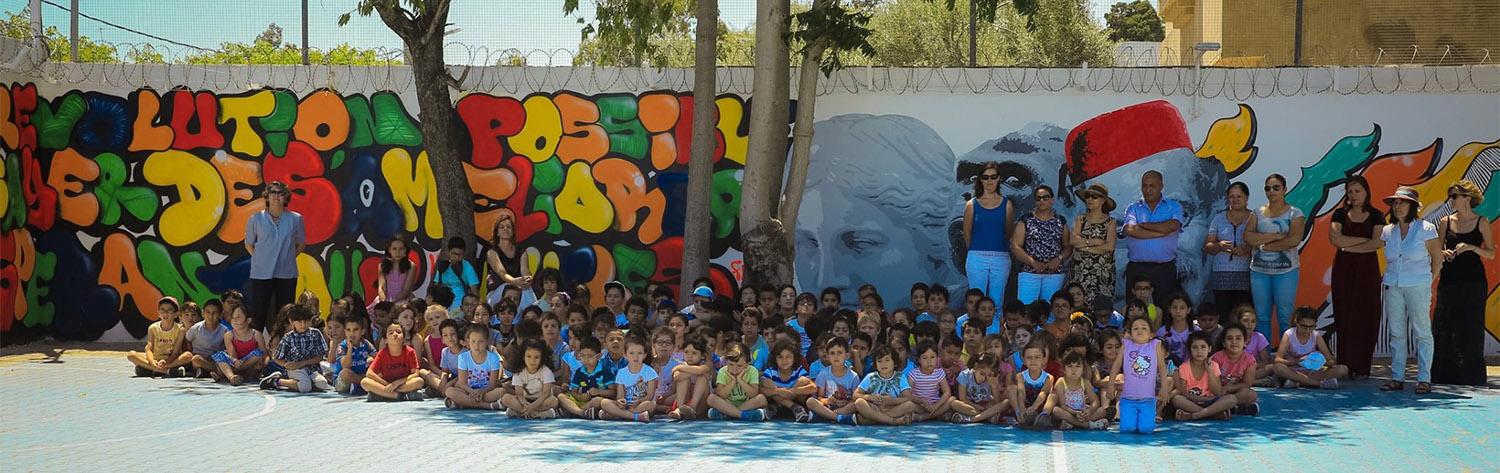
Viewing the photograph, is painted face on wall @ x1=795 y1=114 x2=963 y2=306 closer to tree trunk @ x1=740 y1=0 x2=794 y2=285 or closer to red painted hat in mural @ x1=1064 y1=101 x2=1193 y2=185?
tree trunk @ x1=740 y1=0 x2=794 y2=285

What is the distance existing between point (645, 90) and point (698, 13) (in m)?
0.95

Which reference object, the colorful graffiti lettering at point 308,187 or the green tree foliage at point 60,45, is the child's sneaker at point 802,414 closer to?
the colorful graffiti lettering at point 308,187

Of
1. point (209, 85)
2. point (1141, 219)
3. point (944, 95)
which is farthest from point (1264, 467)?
point (209, 85)

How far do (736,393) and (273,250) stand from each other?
4.82 meters

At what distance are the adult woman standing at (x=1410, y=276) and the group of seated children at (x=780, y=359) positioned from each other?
44 centimetres

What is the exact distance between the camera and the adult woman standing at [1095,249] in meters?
11.1

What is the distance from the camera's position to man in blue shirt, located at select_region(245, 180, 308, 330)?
40.0 ft

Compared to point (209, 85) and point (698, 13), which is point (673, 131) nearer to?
point (698, 13)

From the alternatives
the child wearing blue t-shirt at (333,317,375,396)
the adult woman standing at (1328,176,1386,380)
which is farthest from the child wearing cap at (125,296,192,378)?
the adult woman standing at (1328,176,1386,380)

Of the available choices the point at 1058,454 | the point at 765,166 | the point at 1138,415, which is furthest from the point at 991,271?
the point at 1058,454

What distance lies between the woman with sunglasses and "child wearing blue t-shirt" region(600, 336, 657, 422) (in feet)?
18.1

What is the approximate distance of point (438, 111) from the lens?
1239 cm

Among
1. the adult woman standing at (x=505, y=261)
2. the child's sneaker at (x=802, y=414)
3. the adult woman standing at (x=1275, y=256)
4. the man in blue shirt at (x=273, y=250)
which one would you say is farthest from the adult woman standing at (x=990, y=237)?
the man in blue shirt at (x=273, y=250)

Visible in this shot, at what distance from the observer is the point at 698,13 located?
39.6 feet
